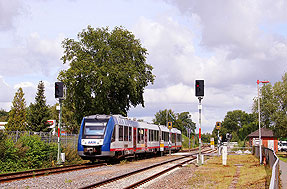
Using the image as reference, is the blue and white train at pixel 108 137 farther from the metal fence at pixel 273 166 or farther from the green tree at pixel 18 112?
the green tree at pixel 18 112

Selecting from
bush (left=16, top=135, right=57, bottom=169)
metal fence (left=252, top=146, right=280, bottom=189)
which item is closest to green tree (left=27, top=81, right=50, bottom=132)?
bush (left=16, top=135, right=57, bottom=169)

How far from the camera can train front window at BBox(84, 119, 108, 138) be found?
24.2 metres

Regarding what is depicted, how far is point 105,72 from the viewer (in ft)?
144

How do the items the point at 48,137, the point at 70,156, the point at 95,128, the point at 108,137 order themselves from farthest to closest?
the point at 70,156
the point at 48,137
the point at 95,128
the point at 108,137

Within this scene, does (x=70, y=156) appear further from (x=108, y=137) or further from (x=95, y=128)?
(x=108, y=137)

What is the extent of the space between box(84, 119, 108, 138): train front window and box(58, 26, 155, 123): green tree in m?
18.8

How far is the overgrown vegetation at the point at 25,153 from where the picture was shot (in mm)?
20438

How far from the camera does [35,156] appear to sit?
22578 mm

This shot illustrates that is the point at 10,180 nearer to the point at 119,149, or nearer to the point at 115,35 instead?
the point at 119,149

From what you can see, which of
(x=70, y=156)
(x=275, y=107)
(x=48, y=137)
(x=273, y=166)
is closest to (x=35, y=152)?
(x=48, y=137)

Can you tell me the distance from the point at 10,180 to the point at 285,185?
1086 cm

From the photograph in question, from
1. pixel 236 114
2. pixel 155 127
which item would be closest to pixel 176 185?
pixel 155 127

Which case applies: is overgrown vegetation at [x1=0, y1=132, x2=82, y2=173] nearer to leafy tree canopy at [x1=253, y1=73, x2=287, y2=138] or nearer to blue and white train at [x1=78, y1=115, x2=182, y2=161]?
blue and white train at [x1=78, y1=115, x2=182, y2=161]

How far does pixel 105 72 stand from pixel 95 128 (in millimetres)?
20198
